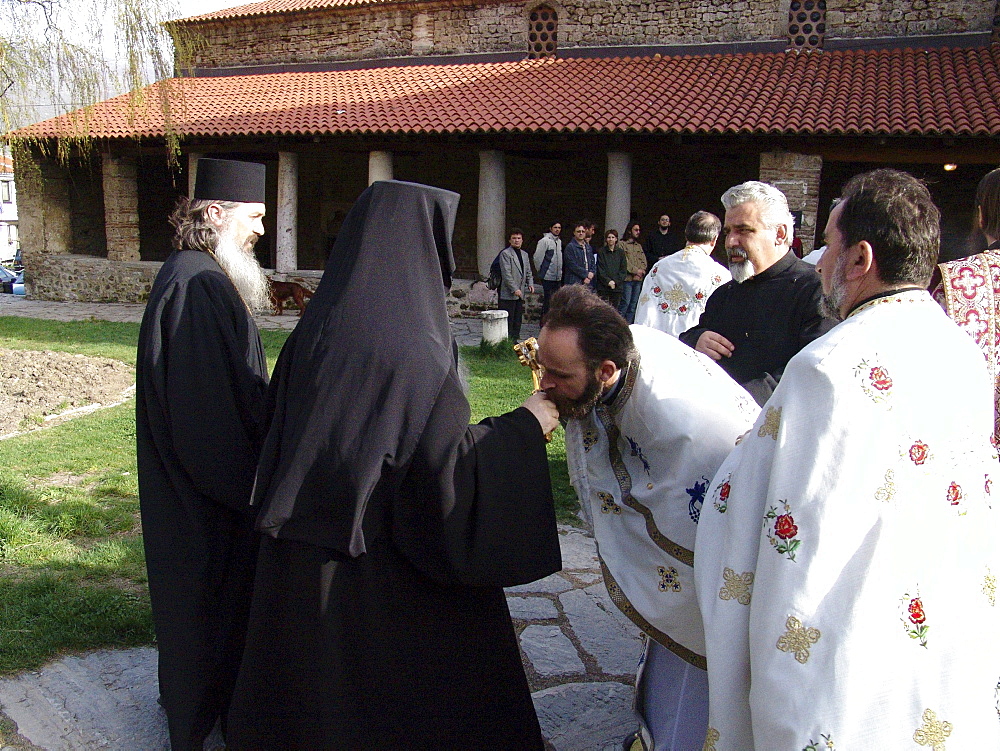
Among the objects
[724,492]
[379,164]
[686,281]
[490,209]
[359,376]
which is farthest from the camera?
[379,164]

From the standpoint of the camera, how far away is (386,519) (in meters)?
1.93

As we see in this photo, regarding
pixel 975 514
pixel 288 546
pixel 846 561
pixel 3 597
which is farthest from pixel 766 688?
pixel 3 597

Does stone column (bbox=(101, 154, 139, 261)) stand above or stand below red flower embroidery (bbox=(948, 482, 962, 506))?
above

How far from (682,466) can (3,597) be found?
2.99m

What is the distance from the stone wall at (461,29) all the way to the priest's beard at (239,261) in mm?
14975

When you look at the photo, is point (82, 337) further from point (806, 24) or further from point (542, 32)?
point (806, 24)

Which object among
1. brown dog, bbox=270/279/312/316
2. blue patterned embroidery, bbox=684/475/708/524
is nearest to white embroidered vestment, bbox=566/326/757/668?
blue patterned embroidery, bbox=684/475/708/524

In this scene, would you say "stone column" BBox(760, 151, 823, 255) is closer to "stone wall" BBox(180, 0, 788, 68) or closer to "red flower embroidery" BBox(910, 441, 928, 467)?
"stone wall" BBox(180, 0, 788, 68)

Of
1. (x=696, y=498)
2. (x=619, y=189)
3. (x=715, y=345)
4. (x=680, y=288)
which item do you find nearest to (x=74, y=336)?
(x=619, y=189)

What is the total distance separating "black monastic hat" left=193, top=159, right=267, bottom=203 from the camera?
2.86 meters

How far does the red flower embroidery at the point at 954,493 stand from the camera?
4.83 ft

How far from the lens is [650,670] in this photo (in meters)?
2.33

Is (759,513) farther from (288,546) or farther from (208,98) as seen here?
(208,98)

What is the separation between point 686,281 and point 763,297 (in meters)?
2.01
